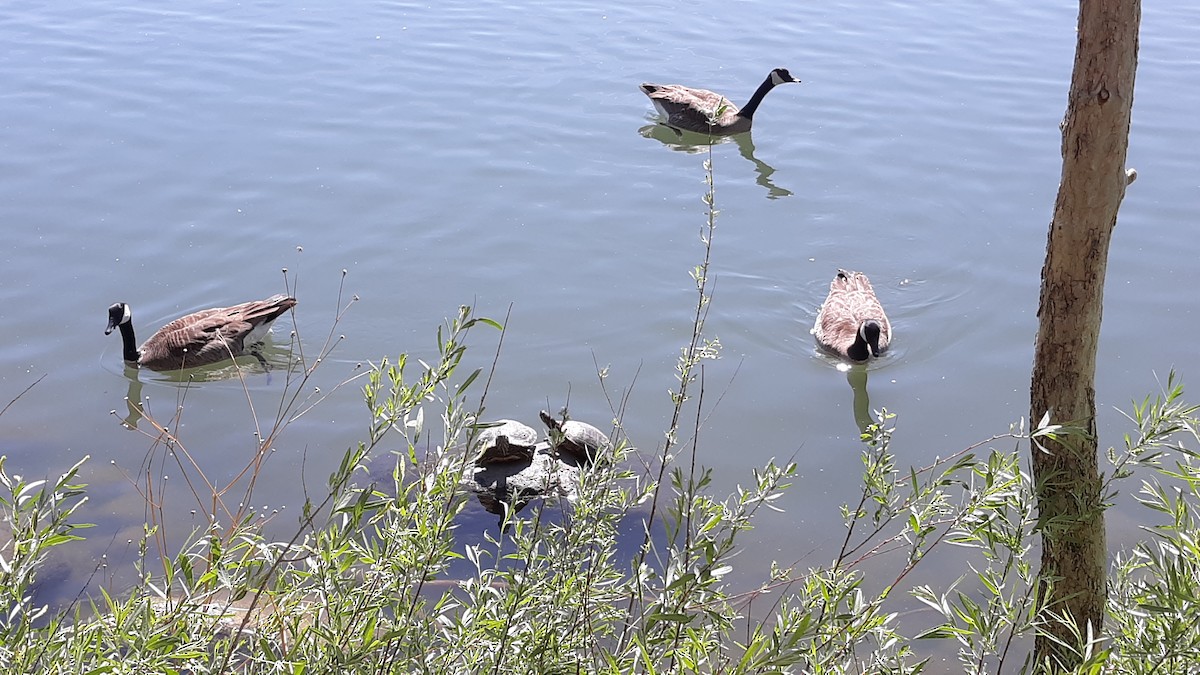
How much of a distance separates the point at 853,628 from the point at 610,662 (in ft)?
2.05

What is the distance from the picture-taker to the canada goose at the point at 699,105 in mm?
12938

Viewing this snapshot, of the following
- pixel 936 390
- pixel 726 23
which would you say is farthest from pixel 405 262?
pixel 726 23

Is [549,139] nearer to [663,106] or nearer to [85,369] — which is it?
[663,106]

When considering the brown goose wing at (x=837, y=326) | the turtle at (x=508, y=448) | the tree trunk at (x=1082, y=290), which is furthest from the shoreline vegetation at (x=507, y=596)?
the brown goose wing at (x=837, y=326)

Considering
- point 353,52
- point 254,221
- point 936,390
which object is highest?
point 353,52

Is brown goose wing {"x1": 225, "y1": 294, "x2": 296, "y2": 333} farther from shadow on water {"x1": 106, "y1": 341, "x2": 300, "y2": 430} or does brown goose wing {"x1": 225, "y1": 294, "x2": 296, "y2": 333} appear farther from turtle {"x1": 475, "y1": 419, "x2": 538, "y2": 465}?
turtle {"x1": 475, "y1": 419, "x2": 538, "y2": 465}

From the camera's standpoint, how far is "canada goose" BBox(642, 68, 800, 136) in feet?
42.4

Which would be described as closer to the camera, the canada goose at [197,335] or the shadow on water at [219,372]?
the shadow on water at [219,372]

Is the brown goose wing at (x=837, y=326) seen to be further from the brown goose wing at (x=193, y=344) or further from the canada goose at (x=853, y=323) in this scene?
the brown goose wing at (x=193, y=344)

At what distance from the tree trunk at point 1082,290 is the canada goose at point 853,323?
4.36 meters

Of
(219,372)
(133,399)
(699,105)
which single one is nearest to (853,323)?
(219,372)

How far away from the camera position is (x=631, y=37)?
16328mm

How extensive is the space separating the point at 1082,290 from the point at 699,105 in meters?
9.47

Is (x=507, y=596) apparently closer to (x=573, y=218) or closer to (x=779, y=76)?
(x=573, y=218)
